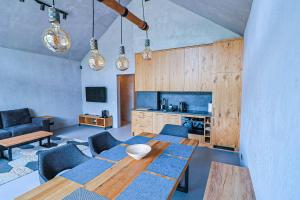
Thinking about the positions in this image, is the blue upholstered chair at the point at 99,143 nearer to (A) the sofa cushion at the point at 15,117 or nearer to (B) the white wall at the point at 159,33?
(B) the white wall at the point at 159,33

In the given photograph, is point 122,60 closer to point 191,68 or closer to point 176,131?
point 176,131

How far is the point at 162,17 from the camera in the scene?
4.44 metres

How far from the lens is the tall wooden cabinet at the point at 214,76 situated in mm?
3436

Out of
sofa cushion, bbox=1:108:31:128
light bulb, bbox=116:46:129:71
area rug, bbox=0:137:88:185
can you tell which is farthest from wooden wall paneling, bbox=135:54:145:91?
sofa cushion, bbox=1:108:31:128

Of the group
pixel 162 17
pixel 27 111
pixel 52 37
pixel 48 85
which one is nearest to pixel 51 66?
pixel 48 85

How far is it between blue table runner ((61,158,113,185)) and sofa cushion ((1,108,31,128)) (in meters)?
4.27

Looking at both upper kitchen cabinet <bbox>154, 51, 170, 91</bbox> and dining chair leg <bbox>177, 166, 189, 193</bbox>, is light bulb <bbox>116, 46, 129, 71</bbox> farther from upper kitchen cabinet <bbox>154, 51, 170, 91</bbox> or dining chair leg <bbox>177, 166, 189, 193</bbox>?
upper kitchen cabinet <bbox>154, 51, 170, 91</bbox>

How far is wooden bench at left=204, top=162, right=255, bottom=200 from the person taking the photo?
1358 mm

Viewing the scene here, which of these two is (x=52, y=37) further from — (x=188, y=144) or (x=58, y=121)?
(x=58, y=121)

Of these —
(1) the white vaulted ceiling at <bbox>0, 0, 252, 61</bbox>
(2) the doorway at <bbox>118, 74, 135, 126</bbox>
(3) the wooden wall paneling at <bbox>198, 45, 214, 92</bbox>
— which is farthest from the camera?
(2) the doorway at <bbox>118, 74, 135, 126</bbox>

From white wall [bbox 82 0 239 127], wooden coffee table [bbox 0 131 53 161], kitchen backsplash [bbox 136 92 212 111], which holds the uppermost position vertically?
white wall [bbox 82 0 239 127]

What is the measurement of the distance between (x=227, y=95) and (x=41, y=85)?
19.0 feet

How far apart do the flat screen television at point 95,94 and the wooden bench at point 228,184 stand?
16.0ft

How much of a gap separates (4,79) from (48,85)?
119 centimetres
